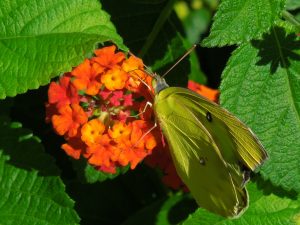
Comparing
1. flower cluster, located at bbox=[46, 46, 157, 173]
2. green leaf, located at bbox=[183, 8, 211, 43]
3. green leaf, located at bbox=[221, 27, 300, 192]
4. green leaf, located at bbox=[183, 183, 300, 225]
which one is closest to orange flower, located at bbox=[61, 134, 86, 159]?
flower cluster, located at bbox=[46, 46, 157, 173]

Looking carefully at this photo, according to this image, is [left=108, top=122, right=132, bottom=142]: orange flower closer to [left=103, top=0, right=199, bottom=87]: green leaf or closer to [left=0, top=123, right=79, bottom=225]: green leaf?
[left=0, top=123, right=79, bottom=225]: green leaf

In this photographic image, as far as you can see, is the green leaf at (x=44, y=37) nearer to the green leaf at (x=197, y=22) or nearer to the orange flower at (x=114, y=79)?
the orange flower at (x=114, y=79)

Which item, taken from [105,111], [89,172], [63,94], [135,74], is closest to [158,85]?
[135,74]

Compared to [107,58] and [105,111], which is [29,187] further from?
[107,58]

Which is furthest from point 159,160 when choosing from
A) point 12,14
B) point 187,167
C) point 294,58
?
point 12,14

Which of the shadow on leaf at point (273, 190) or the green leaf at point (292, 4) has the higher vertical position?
the green leaf at point (292, 4)

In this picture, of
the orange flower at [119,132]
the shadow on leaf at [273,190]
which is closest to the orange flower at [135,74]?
the orange flower at [119,132]
